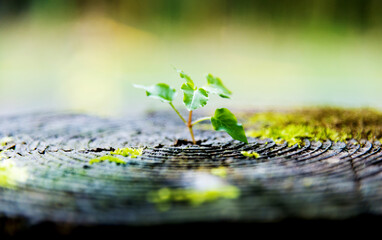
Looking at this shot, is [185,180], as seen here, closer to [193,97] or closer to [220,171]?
[220,171]

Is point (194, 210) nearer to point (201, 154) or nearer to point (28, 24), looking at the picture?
point (201, 154)

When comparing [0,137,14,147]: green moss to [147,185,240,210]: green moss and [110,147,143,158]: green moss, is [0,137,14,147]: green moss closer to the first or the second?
[110,147,143,158]: green moss

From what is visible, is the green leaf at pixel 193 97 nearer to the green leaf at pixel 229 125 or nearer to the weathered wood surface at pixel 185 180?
the green leaf at pixel 229 125

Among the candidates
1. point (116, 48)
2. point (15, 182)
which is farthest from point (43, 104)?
point (15, 182)

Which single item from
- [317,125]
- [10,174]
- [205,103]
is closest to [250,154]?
[205,103]

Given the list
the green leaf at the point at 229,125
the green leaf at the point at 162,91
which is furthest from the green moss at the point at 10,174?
the green leaf at the point at 229,125

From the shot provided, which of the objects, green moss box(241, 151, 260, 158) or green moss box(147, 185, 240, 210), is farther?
green moss box(241, 151, 260, 158)

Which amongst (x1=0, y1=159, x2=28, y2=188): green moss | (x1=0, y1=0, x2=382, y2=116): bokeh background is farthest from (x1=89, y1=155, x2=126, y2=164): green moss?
(x1=0, y1=0, x2=382, y2=116): bokeh background
